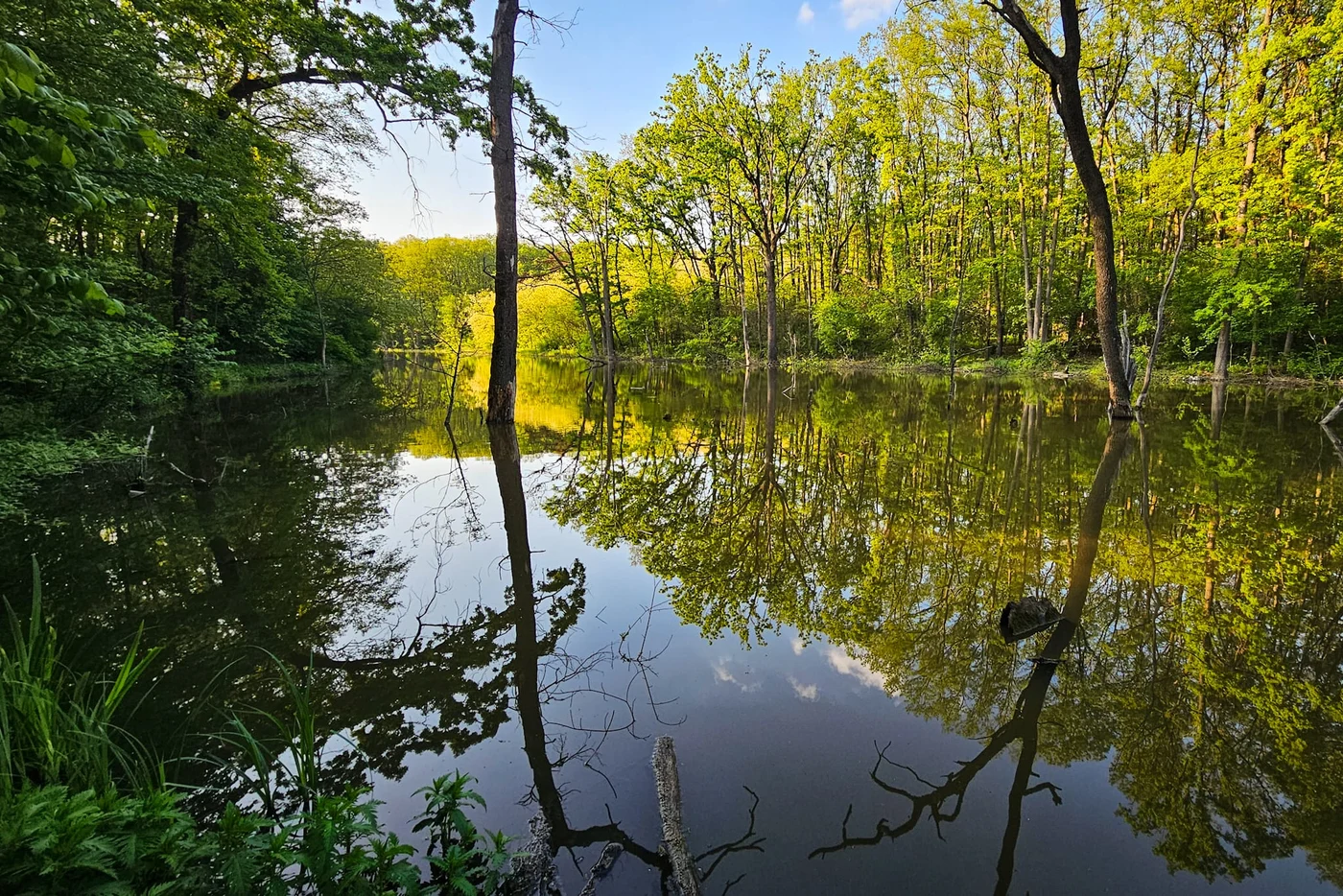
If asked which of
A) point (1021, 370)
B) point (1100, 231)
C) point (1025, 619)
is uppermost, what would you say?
point (1100, 231)

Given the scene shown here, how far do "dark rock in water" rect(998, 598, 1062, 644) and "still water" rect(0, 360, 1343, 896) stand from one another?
76 millimetres

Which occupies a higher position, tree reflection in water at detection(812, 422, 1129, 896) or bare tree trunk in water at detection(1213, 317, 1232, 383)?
bare tree trunk in water at detection(1213, 317, 1232, 383)

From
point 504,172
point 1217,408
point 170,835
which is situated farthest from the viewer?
point 1217,408

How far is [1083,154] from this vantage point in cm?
1056

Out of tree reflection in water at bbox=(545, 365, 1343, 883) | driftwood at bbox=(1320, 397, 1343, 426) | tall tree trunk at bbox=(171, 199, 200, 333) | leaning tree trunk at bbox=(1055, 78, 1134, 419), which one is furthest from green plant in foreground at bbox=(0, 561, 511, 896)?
tall tree trunk at bbox=(171, 199, 200, 333)

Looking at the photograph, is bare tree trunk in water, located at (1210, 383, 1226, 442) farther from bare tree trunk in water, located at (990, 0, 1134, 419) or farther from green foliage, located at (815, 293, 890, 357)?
green foliage, located at (815, 293, 890, 357)

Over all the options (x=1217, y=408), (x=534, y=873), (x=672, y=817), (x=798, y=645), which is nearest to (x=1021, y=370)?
(x=1217, y=408)

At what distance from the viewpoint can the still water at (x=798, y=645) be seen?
7.73 feet

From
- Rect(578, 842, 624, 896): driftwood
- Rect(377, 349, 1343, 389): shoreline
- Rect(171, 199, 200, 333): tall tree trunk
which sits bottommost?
Rect(578, 842, 624, 896): driftwood

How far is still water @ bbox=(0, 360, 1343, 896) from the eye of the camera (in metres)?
2.36

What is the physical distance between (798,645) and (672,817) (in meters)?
1.86

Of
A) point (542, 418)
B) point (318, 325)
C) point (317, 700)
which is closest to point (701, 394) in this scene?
point (542, 418)

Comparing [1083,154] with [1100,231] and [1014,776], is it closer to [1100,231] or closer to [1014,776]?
[1100,231]

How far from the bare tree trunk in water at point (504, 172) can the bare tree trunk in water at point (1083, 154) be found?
30.4 feet
